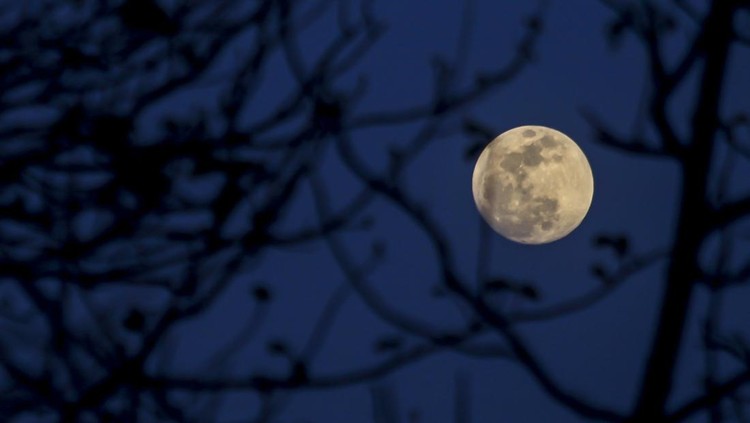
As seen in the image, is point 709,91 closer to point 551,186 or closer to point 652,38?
point 652,38

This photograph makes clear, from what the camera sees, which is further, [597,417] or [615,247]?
[615,247]

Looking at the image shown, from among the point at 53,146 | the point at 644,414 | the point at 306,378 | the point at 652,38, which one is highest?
the point at 53,146

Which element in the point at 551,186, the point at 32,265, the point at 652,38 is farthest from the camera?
the point at 551,186

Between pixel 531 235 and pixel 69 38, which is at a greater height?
pixel 69 38

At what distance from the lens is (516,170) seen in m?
3.92

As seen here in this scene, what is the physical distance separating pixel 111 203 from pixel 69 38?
0.83m

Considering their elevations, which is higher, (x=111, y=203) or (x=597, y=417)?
(x=111, y=203)

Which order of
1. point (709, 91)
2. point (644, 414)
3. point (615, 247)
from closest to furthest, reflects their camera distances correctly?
point (644, 414)
point (709, 91)
point (615, 247)

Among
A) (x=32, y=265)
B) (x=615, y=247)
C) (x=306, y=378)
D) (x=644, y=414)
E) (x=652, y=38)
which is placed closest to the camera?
(x=644, y=414)

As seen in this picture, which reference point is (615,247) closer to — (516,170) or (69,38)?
(516,170)

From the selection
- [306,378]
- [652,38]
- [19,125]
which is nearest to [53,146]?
[19,125]

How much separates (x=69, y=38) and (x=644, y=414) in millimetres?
2963

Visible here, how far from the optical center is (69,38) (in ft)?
13.8

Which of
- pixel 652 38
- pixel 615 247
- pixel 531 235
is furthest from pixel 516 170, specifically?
pixel 652 38
